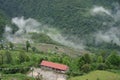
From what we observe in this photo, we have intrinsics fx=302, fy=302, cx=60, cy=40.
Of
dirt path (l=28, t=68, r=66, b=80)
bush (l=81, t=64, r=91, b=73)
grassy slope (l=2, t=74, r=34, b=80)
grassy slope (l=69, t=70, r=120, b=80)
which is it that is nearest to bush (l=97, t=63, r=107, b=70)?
bush (l=81, t=64, r=91, b=73)

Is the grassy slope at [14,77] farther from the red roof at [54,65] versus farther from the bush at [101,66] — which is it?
the bush at [101,66]

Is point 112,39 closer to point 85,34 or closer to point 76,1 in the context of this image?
point 85,34

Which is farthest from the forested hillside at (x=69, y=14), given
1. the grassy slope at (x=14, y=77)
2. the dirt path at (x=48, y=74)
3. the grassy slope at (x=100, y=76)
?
the grassy slope at (x=14, y=77)

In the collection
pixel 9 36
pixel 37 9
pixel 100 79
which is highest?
pixel 37 9

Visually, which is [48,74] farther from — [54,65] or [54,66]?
[54,65]

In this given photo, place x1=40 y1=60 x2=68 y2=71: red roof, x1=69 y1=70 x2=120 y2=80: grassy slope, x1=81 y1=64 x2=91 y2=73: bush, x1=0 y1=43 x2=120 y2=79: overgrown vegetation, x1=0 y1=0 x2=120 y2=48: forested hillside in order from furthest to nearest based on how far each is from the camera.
Result: x1=0 y1=0 x2=120 y2=48: forested hillside, x1=81 y1=64 x2=91 y2=73: bush, x1=40 y1=60 x2=68 y2=71: red roof, x1=0 y1=43 x2=120 y2=79: overgrown vegetation, x1=69 y1=70 x2=120 y2=80: grassy slope

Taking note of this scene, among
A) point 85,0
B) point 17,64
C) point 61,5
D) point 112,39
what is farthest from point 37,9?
point 17,64

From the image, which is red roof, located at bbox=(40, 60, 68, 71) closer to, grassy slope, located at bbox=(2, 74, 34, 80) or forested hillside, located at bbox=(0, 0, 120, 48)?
grassy slope, located at bbox=(2, 74, 34, 80)
